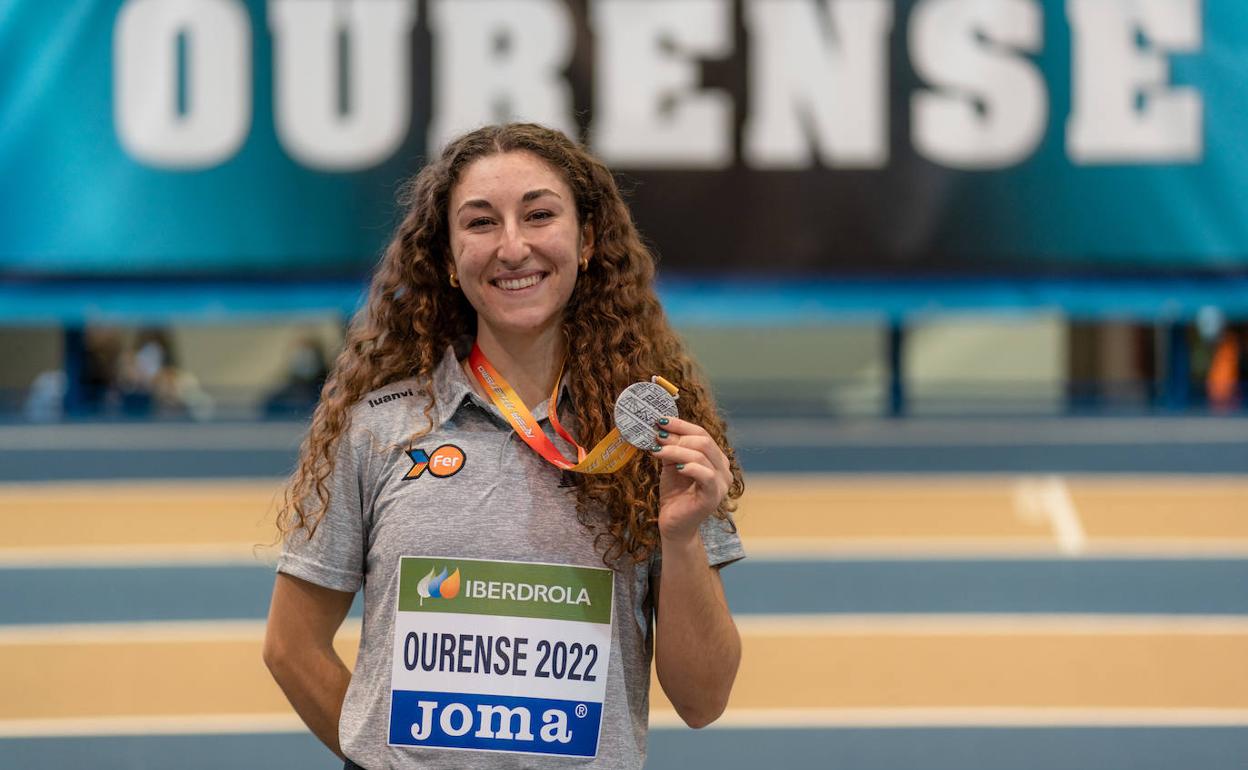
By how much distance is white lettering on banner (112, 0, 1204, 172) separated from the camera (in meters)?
6.46

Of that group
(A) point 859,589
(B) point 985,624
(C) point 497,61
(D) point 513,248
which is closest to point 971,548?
(A) point 859,589

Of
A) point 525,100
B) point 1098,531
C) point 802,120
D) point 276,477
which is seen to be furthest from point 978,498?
point 276,477

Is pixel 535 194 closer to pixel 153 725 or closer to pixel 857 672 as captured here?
pixel 153 725

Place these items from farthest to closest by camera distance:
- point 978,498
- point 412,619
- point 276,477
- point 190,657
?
point 276,477 → point 978,498 → point 190,657 → point 412,619

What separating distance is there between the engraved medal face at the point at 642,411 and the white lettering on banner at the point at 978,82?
5.03m

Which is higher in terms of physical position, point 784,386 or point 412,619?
point 412,619

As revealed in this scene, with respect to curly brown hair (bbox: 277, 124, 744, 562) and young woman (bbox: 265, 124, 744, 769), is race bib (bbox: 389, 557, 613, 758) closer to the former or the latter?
young woman (bbox: 265, 124, 744, 769)

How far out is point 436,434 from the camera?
6.58ft

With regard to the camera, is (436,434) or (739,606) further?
(739,606)

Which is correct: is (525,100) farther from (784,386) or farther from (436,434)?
(784,386)

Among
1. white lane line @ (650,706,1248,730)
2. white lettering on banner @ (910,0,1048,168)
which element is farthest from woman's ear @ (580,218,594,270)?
white lettering on banner @ (910,0,1048,168)

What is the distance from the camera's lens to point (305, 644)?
206 cm

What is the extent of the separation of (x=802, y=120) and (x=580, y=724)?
4983mm

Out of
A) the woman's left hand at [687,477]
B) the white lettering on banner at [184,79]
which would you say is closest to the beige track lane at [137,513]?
the white lettering on banner at [184,79]
